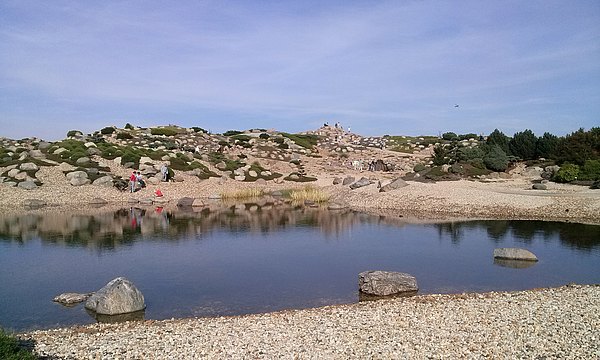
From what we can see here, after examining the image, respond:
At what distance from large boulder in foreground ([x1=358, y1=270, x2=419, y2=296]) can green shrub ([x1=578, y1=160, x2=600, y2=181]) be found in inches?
1159

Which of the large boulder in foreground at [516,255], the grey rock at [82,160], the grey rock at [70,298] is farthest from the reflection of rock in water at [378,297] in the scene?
the grey rock at [82,160]

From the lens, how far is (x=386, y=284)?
15.1 meters

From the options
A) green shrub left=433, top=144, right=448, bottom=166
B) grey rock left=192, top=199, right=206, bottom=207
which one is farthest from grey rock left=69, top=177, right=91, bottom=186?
green shrub left=433, top=144, right=448, bottom=166

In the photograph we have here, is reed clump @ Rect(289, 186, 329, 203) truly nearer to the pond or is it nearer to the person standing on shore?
the pond

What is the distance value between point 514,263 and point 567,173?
81.1 ft

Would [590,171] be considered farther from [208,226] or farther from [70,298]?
[70,298]

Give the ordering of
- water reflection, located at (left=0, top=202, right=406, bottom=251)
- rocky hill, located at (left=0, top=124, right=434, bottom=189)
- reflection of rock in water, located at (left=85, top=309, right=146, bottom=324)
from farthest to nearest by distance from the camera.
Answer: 1. rocky hill, located at (left=0, top=124, right=434, bottom=189)
2. water reflection, located at (left=0, top=202, right=406, bottom=251)
3. reflection of rock in water, located at (left=85, top=309, right=146, bottom=324)

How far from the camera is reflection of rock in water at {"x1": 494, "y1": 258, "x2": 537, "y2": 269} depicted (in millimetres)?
18344

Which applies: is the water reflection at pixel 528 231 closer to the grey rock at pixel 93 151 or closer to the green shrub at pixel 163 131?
the grey rock at pixel 93 151

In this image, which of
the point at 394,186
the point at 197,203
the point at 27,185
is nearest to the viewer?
the point at 197,203

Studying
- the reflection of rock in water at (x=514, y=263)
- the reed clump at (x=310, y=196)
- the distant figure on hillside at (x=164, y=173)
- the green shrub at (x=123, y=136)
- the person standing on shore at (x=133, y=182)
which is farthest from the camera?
the green shrub at (x=123, y=136)

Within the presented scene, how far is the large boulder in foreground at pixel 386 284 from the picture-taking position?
15039 mm

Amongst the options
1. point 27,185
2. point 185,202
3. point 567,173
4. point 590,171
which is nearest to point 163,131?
point 27,185

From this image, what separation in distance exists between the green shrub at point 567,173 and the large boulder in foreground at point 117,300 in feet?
120
